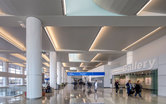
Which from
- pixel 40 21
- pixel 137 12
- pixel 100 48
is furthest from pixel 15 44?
pixel 137 12

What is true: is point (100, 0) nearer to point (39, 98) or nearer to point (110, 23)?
point (110, 23)

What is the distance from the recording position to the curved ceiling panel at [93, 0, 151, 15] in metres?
8.34

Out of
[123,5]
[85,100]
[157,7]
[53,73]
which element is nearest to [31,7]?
[123,5]

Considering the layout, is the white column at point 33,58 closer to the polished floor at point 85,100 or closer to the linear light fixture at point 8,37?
the polished floor at point 85,100

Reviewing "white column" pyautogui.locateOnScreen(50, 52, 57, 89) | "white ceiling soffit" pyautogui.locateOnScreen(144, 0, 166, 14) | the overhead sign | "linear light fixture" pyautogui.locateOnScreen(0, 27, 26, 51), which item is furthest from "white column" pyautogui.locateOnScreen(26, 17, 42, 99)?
the overhead sign

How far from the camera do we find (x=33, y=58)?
1025cm

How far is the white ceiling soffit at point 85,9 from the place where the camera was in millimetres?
9548

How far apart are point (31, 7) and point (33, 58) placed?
3.40 m

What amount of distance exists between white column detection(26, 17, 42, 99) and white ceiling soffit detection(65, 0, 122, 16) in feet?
8.46

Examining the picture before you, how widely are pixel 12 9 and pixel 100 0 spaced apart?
5.37 m

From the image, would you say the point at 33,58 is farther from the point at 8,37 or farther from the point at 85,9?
the point at 8,37

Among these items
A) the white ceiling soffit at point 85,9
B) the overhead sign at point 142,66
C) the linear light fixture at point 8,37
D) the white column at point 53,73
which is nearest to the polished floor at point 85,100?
the overhead sign at point 142,66

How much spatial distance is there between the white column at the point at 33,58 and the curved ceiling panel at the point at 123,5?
15.0 ft

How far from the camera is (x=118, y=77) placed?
2747 centimetres
